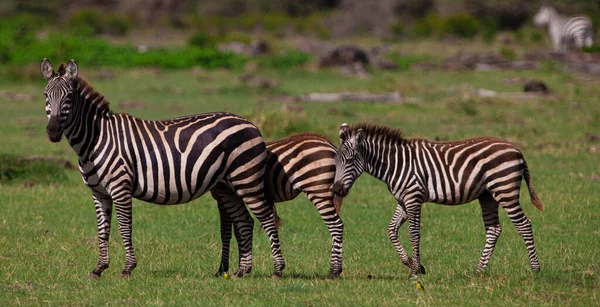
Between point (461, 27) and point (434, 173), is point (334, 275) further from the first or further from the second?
point (461, 27)

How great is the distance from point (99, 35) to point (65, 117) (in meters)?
41.4

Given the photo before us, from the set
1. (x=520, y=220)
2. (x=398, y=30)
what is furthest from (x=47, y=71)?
(x=398, y=30)

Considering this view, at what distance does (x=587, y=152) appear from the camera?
1822cm

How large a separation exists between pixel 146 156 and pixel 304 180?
1.66 metres

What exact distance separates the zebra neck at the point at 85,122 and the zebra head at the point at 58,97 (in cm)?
12

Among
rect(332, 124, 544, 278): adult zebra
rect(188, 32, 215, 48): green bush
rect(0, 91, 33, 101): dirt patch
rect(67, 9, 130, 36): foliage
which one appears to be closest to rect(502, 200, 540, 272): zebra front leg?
rect(332, 124, 544, 278): adult zebra

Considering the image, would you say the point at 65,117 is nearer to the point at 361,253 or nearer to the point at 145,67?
the point at 361,253

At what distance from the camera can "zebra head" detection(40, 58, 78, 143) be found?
8586mm

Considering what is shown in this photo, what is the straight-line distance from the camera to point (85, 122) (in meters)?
9.02

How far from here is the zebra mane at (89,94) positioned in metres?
9.05

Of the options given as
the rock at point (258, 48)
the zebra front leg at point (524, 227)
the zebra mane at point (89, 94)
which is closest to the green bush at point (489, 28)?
the rock at point (258, 48)

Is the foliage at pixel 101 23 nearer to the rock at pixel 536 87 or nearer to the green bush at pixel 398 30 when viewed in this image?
the green bush at pixel 398 30

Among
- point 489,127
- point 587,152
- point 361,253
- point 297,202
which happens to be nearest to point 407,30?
point 489,127

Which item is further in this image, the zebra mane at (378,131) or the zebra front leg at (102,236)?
the zebra mane at (378,131)
